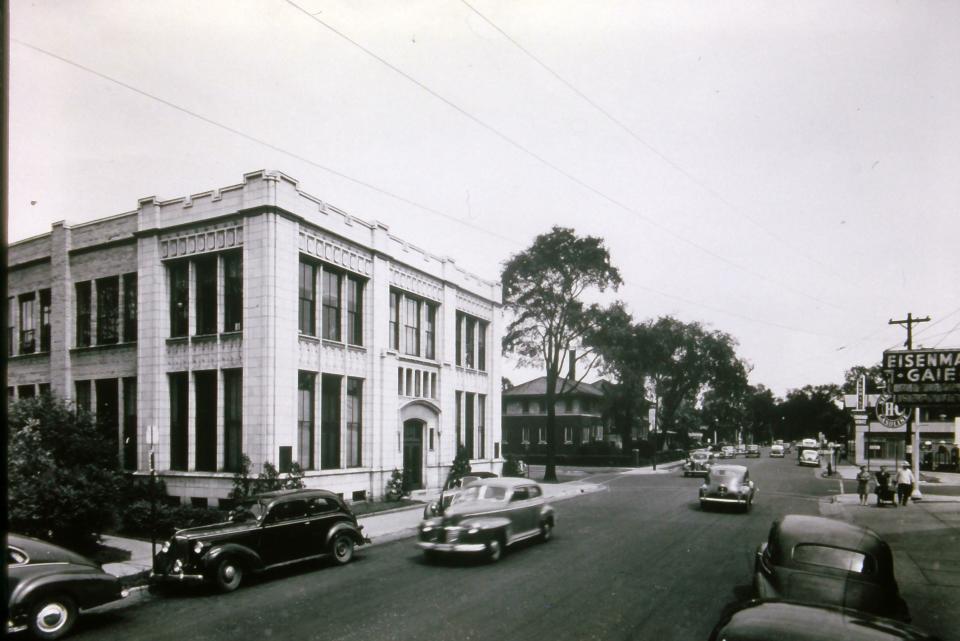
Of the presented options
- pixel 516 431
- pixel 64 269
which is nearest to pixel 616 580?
pixel 64 269

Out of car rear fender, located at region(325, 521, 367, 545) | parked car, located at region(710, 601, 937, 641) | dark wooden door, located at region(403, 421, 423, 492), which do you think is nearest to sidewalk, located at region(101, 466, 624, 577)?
dark wooden door, located at region(403, 421, 423, 492)

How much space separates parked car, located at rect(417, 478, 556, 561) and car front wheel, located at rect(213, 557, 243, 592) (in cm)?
381

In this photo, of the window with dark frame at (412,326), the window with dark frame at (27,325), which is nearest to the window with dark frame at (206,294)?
the window with dark frame at (412,326)

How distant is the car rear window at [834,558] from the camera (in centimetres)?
828

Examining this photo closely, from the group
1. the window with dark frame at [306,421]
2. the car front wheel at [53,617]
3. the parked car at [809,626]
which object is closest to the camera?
the parked car at [809,626]

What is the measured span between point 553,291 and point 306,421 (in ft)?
66.1

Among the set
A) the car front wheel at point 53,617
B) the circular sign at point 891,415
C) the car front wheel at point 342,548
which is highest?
the circular sign at point 891,415

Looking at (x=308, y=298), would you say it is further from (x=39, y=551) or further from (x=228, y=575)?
(x=39, y=551)

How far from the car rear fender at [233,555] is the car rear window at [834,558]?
9.18m

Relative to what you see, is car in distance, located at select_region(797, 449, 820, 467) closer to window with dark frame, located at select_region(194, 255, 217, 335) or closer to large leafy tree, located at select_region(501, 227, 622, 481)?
large leafy tree, located at select_region(501, 227, 622, 481)

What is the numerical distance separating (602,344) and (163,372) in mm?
25578

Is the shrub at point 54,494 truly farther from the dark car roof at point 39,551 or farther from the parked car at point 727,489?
the parked car at point 727,489

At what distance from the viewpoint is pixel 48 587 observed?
28.8 ft

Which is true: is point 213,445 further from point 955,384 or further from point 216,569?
point 955,384
